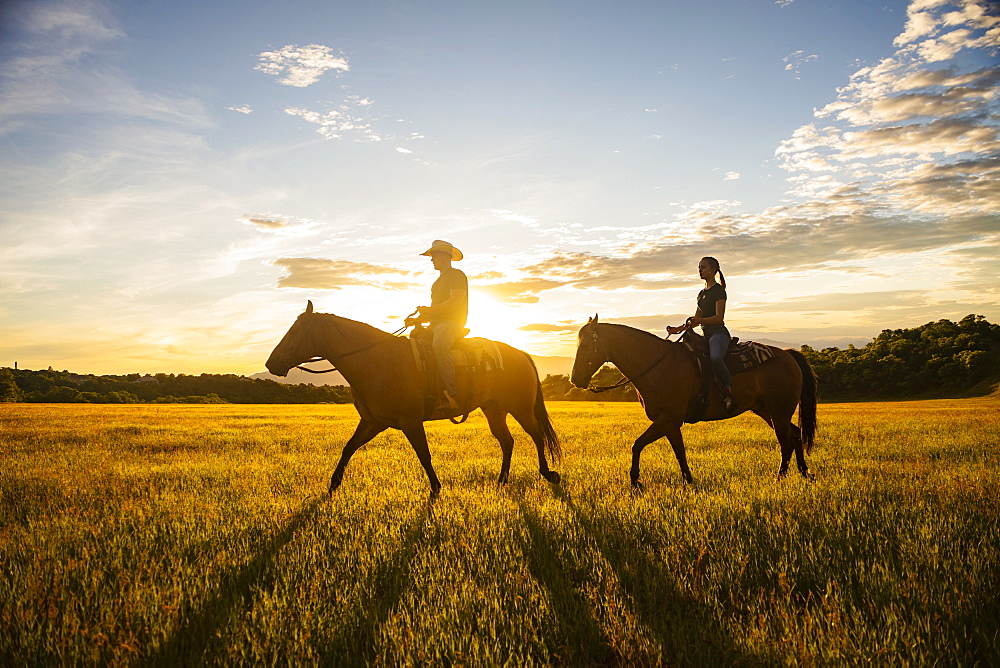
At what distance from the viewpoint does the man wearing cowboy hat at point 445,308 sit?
8.17 metres

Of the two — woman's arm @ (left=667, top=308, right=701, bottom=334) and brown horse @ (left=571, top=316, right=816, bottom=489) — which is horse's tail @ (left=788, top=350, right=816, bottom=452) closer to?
brown horse @ (left=571, top=316, right=816, bottom=489)

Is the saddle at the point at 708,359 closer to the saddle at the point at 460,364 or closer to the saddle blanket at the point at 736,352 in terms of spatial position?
the saddle blanket at the point at 736,352

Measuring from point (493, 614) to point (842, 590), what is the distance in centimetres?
258

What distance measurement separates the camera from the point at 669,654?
10.3 feet

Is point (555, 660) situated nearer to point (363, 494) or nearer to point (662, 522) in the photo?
point (662, 522)

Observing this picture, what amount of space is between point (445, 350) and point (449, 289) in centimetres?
95

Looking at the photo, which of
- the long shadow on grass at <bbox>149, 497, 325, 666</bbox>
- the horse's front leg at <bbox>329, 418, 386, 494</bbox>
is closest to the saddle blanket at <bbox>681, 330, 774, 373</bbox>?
the horse's front leg at <bbox>329, 418, 386, 494</bbox>

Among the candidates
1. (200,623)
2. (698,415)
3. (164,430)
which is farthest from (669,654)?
(164,430)

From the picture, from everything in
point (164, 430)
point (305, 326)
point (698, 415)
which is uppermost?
point (305, 326)

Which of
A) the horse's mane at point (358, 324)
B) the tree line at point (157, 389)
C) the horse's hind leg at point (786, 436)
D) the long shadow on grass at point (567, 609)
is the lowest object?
the tree line at point (157, 389)

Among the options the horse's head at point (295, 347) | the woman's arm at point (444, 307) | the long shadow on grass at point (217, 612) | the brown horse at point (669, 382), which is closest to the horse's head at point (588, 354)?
the brown horse at point (669, 382)

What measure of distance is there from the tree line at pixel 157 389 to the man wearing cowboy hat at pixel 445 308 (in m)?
59.8

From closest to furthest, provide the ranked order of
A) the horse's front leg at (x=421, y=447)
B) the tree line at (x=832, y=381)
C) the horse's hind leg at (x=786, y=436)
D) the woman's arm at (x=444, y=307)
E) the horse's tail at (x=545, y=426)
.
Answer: the horse's front leg at (x=421, y=447) → the woman's arm at (x=444, y=307) → the horse's hind leg at (x=786, y=436) → the horse's tail at (x=545, y=426) → the tree line at (x=832, y=381)

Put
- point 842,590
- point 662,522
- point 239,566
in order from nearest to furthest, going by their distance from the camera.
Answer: point 842,590 → point 239,566 → point 662,522
